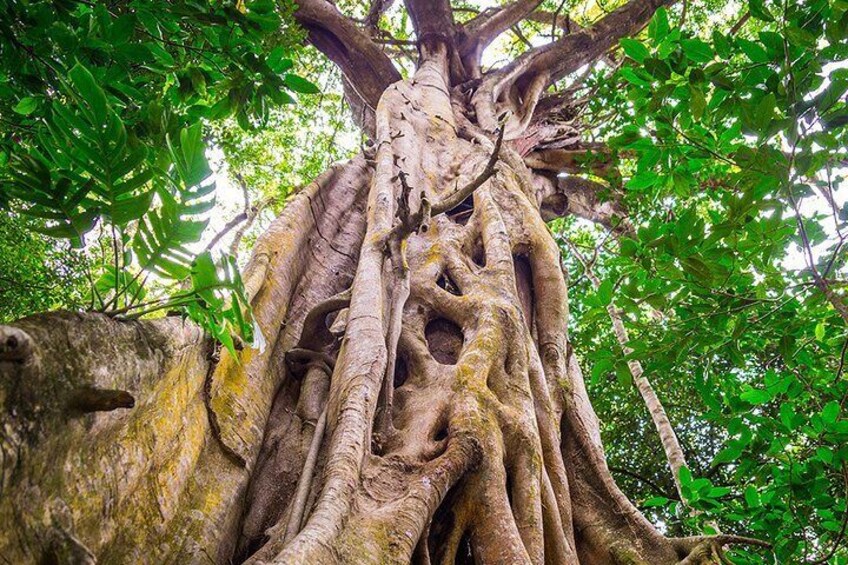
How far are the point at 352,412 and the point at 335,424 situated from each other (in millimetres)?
99

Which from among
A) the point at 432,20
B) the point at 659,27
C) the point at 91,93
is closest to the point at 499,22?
the point at 432,20

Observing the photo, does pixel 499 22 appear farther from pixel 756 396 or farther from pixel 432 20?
pixel 756 396

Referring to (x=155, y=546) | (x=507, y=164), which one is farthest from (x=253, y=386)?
(x=507, y=164)

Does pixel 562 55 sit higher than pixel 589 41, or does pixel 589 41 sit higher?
pixel 589 41

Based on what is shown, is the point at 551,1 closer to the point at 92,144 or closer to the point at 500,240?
the point at 500,240

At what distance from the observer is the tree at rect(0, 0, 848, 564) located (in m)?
1.17

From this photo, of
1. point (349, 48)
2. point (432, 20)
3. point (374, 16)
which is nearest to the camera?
point (349, 48)

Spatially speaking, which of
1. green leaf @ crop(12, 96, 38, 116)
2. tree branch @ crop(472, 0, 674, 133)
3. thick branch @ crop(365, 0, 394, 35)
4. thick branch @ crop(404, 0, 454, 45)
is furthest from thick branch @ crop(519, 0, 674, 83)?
green leaf @ crop(12, 96, 38, 116)

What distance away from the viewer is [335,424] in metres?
1.91

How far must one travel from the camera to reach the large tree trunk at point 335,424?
1.14 meters

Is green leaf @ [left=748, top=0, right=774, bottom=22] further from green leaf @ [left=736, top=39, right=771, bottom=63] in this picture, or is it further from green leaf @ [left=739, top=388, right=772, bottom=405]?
green leaf @ [left=739, top=388, right=772, bottom=405]

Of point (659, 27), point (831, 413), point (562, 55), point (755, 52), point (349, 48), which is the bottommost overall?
point (831, 413)

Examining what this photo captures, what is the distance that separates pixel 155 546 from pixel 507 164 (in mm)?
3916

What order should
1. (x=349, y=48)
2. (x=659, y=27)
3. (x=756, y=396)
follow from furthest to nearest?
(x=349, y=48), (x=756, y=396), (x=659, y=27)
